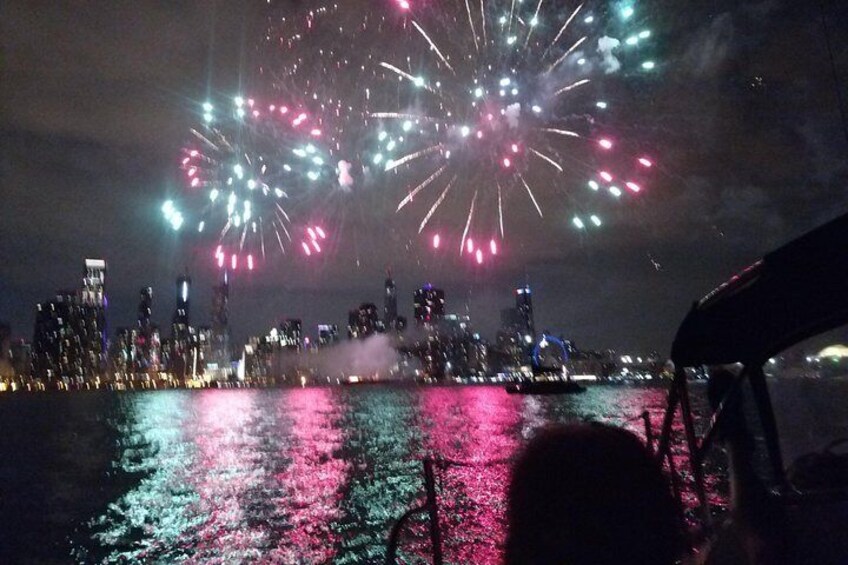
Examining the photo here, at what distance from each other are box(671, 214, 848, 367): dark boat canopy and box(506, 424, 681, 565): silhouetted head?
11.5 ft

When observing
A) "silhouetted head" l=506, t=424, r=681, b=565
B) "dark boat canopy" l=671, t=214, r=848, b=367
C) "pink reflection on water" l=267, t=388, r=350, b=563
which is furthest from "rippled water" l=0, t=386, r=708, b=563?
"dark boat canopy" l=671, t=214, r=848, b=367

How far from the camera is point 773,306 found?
507 cm

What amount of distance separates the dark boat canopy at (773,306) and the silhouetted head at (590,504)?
11.5 ft

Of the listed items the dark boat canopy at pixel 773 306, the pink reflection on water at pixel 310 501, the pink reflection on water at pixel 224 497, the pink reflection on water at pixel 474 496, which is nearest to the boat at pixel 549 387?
the pink reflection on water at pixel 474 496

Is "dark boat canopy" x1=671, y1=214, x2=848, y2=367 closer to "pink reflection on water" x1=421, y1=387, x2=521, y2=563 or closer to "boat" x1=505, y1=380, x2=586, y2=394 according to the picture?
"pink reflection on water" x1=421, y1=387, x2=521, y2=563

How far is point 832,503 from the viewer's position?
5.05 m

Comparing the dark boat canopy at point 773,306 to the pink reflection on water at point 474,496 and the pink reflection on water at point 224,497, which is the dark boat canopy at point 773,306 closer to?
the pink reflection on water at point 474,496

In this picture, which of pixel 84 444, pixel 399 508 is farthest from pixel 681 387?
pixel 84 444

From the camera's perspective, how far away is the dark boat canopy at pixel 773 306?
4.20m

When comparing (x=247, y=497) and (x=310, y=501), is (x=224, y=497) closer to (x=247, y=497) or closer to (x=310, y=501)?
(x=247, y=497)

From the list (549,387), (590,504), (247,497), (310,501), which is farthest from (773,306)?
(549,387)

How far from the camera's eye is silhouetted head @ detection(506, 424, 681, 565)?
145cm

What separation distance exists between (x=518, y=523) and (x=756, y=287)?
4129mm

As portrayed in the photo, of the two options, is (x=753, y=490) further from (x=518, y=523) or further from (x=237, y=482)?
(x=237, y=482)
